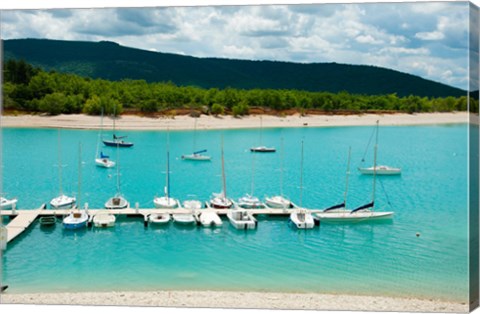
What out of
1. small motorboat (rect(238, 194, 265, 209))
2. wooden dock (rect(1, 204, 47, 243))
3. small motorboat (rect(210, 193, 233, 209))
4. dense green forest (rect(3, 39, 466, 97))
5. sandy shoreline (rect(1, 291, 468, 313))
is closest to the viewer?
sandy shoreline (rect(1, 291, 468, 313))

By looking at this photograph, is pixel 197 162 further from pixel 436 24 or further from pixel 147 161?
pixel 436 24

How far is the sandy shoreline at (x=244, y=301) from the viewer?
31.1 ft

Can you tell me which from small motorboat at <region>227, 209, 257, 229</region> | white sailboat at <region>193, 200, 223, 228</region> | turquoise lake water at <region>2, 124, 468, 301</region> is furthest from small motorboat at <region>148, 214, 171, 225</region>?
small motorboat at <region>227, 209, 257, 229</region>

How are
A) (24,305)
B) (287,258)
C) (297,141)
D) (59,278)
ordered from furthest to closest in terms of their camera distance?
(297,141) → (287,258) → (59,278) → (24,305)

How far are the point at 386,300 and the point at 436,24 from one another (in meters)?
4.89

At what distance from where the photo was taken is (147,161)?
36344 millimetres

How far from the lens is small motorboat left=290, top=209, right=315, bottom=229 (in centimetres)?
2000

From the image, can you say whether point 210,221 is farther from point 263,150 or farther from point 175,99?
point 175,99

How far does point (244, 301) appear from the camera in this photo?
980 centimetres

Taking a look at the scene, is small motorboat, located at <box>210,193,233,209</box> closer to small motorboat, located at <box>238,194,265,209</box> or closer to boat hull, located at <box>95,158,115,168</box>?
small motorboat, located at <box>238,194,265,209</box>

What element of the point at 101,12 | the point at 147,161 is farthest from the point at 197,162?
the point at 101,12

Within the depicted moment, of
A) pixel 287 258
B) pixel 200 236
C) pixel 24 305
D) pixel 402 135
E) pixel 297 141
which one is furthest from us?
pixel 402 135

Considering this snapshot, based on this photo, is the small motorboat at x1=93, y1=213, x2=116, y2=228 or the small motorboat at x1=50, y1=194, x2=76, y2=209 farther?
the small motorboat at x1=50, y1=194, x2=76, y2=209

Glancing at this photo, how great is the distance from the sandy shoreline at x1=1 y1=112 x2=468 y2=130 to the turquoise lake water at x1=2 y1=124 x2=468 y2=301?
7893 mm
